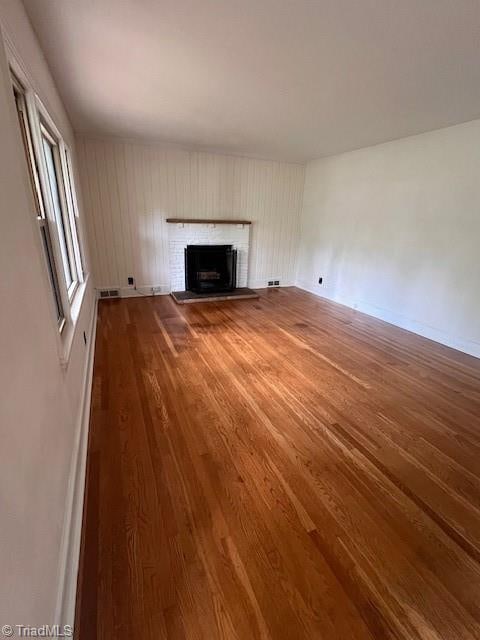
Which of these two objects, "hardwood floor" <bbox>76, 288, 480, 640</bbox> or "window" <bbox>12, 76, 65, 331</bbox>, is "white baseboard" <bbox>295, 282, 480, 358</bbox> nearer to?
"hardwood floor" <bbox>76, 288, 480, 640</bbox>

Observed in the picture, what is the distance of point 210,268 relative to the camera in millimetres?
5195

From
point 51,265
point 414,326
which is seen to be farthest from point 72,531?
point 414,326

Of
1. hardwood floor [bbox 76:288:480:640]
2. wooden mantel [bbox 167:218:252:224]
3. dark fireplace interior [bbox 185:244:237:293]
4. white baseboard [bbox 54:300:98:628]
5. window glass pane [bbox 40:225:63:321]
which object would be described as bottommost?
hardwood floor [bbox 76:288:480:640]

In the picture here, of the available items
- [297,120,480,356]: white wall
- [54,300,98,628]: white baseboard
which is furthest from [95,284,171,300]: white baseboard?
[54,300,98,628]: white baseboard

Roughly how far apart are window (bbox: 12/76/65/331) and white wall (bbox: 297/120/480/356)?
390 centimetres

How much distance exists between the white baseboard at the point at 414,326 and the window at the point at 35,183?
3.94m

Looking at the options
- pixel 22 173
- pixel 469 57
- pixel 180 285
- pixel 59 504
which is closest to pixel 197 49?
pixel 22 173

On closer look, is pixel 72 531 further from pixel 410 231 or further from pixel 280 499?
pixel 410 231

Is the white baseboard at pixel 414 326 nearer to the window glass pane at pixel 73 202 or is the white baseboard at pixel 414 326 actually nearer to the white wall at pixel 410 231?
the white wall at pixel 410 231

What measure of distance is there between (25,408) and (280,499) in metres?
1.22

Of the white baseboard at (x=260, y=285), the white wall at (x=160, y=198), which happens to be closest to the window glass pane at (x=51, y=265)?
the white wall at (x=160, y=198)

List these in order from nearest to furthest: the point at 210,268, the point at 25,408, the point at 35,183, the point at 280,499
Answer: the point at 25,408, the point at 280,499, the point at 35,183, the point at 210,268

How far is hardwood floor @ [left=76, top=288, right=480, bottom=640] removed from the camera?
1.03 m

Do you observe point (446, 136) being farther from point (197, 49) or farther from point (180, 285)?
point (180, 285)
